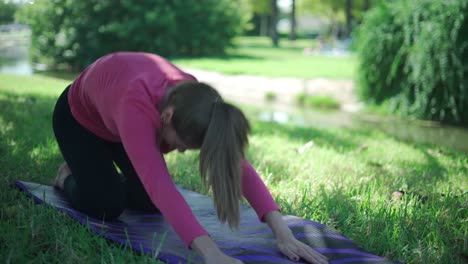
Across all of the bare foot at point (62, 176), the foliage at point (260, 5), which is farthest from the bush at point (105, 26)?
the foliage at point (260, 5)

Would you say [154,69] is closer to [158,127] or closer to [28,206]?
[158,127]

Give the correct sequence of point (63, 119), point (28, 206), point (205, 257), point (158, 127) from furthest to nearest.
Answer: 1. point (63, 119)
2. point (28, 206)
3. point (158, 127)
4. point (205, 257)

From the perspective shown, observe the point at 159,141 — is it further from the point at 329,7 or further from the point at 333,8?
the point at 329,7

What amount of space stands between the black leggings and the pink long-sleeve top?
0.22 meters

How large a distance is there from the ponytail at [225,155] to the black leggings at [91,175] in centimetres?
78

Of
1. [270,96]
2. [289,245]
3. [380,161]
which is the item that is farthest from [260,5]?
[289,245]

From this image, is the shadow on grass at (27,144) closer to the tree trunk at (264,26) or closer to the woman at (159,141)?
the woman at (159,141)

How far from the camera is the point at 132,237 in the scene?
6.82 feet

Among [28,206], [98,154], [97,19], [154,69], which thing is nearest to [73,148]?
[98,154]

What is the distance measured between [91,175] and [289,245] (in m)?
1.08

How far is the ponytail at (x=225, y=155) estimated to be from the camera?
1659 millimetres

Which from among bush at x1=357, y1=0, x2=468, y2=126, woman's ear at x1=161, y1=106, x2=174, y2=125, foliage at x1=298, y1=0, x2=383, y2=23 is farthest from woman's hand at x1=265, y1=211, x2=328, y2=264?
foliage at x1=298, y1=0, x2=383, y2=23

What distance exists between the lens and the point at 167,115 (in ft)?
5.80

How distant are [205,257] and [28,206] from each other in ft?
3.59
